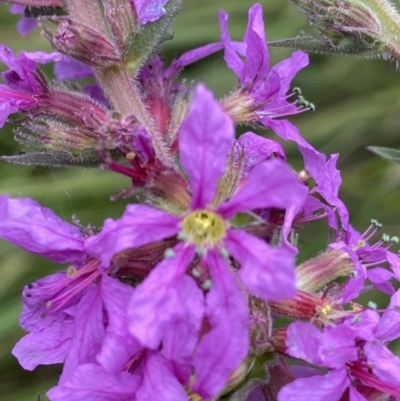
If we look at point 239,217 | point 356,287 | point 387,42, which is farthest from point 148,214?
point 387,42

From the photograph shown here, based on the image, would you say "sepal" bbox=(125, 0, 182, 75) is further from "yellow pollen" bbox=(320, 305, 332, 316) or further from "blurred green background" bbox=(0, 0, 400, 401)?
"blurred green background" bbox=(0, 0, 400, 401)

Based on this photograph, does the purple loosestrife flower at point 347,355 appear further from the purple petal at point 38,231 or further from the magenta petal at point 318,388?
the purple petal at point 38,231

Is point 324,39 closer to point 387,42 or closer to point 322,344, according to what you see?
point 387,42

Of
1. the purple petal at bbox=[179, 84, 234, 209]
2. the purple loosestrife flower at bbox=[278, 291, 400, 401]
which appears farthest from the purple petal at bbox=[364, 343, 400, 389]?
the purple petal at bbox=[179, 84, 234, 209]

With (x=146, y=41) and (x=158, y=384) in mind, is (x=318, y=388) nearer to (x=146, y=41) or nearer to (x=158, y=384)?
(x=158, y=384)

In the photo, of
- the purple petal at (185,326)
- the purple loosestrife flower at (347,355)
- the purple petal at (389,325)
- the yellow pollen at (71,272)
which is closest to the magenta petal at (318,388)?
the purple loosestrife flower at (347,355)

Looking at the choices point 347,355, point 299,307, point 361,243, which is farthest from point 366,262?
point 347,355

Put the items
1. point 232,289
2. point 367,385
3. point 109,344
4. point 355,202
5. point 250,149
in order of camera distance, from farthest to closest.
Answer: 1. point 355,202
2. point 250,149
3. point 367,385
4. point 109,344
5. point 232,289
